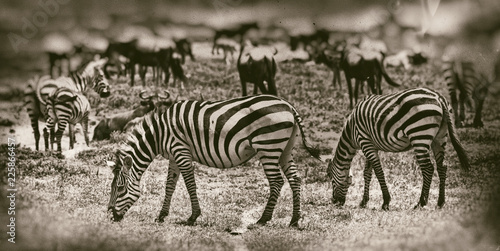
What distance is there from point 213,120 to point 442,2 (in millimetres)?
6453

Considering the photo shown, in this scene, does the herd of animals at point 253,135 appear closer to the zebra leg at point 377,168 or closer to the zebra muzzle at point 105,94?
the zebra leg at point 377,168

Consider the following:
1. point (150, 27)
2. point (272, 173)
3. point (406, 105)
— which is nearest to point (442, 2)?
point (406, 105)

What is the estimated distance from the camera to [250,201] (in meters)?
12.9

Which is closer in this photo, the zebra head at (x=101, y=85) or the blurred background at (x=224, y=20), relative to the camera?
the blurred background at (x=224, y=20)

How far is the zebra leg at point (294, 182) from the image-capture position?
11.2m

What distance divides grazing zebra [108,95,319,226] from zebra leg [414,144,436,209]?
68.4 inches

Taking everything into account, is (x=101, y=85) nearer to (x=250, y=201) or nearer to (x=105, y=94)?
(x=105, y=94)

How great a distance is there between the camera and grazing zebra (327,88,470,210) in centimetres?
1148

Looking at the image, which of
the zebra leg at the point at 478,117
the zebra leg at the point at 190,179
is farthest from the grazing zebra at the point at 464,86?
the zebra leg at the point at 190,179

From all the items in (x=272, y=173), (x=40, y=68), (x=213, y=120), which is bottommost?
(x=272, y=173)

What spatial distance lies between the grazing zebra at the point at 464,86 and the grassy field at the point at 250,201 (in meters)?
0.67

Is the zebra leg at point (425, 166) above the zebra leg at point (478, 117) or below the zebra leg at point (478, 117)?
below

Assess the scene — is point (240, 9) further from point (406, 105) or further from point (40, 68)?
point (406, 105)

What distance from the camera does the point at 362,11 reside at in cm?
1658
